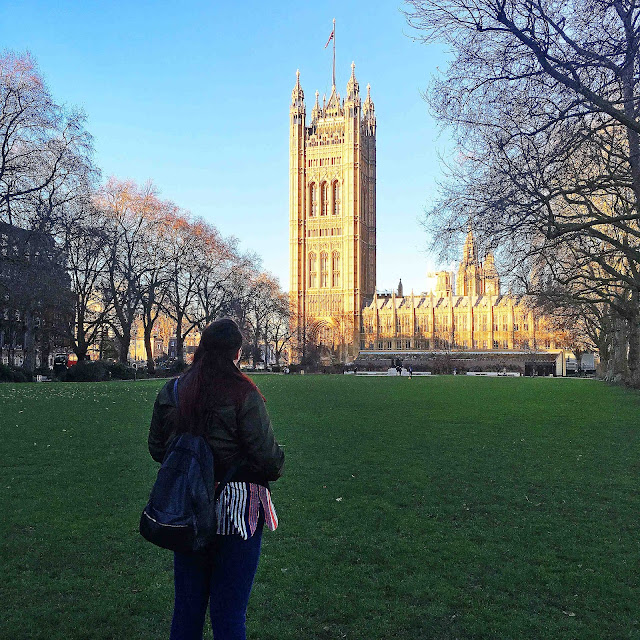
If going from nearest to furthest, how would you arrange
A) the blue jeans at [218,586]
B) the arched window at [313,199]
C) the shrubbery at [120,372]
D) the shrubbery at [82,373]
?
the blue jeans at [218,586]
the shrubbery at [82,373]
the shrubbery at [120,372]
the arched window at [313,199]

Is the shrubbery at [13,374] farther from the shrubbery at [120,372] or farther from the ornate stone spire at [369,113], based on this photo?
the ornate stone spire at [369,113]

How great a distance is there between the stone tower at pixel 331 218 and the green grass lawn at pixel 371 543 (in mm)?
94612

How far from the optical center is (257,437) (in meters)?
2.84

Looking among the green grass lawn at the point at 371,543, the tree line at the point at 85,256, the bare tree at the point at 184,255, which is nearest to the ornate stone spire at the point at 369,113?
the tree line at the point at 85,256

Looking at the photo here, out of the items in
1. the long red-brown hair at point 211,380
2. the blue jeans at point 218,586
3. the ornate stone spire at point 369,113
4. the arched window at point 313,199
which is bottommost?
the blue jeans at point 218,586

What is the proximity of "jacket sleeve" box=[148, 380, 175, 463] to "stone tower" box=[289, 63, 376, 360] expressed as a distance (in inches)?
3995

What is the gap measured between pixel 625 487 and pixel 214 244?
148 ft

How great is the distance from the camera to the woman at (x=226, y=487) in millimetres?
2771

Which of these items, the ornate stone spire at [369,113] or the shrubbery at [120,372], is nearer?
the shrubbery at [120,372]

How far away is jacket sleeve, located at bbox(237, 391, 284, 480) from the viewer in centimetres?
283

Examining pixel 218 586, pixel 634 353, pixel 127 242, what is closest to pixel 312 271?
pixel 127 242

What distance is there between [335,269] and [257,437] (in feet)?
347

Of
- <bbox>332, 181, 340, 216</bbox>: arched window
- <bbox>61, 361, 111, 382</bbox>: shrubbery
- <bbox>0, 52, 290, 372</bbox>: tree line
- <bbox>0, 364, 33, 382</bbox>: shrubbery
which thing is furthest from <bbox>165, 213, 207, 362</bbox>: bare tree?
<bbox>332, 181, 340, 216</bbox>: arched window

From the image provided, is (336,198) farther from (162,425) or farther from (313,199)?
(162,425)
